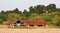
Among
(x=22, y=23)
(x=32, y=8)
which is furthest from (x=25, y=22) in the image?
(x=32, y=8)

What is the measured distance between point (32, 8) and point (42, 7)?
3.32 metres

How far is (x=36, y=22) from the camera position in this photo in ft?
134

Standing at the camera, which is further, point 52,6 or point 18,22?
point 52,6

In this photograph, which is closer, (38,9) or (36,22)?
(36,22)

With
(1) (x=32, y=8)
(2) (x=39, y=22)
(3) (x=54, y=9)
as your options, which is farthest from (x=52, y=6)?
(2) (x=39, y=22)

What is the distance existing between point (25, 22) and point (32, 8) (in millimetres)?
26377

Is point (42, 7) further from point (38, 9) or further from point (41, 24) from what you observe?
point (41, 24)

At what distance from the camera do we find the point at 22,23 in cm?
3978

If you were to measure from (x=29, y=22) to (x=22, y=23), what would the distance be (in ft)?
4.24

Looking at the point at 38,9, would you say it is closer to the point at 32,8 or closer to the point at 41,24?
the point at 32,8

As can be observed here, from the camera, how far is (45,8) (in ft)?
220

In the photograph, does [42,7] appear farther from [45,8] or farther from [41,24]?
[41,24]

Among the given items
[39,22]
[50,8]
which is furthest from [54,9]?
[39,22]

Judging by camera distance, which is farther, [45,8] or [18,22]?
[45,8]
